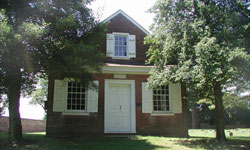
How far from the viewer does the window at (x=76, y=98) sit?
10695mm

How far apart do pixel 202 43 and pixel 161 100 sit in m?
4.92

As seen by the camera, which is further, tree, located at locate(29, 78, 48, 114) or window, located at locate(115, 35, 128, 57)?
tree, located at locate(29, 78, 48, 114)

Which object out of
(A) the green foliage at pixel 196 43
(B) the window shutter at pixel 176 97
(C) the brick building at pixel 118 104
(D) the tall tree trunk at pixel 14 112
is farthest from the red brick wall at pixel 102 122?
(D) the tall tree trunk at pixel 14 112

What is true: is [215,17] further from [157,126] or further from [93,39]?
[157,126]

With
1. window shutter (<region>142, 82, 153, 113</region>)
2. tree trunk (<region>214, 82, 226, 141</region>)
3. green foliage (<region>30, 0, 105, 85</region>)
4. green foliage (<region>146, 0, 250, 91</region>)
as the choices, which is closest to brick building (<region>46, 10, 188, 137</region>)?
window shutter (<region>142, 82, 153, 113</region>)

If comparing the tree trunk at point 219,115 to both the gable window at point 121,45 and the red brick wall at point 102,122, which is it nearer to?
the red brick wall at point 102,122

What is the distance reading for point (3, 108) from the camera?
8375 millimetres

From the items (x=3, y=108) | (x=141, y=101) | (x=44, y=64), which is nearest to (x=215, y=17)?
(x=141, y=101)

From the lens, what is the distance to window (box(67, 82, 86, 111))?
10695mm

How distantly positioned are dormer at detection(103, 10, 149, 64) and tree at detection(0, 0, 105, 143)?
3.98m

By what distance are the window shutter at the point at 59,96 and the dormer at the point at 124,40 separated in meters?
2.87

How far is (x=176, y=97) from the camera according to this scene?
460 inches

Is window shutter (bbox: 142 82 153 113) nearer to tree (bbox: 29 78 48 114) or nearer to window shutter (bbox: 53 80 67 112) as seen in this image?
window shutter (bbox: 53 80 67 112)

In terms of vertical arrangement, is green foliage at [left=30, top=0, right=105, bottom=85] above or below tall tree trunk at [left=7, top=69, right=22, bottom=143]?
above
